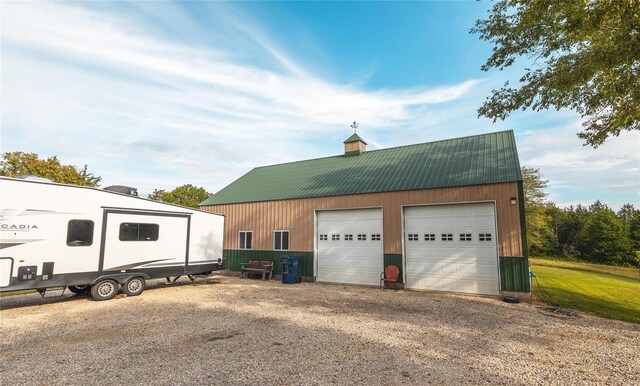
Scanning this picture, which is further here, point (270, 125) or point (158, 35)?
point (270, 125)

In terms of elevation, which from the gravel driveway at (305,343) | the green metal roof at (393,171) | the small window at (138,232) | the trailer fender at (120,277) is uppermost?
the green metal roof at (393,171)

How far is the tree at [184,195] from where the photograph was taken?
42.6 meters

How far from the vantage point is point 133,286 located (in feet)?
36.0

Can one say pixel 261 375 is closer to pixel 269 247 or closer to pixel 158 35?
pixel 158 35

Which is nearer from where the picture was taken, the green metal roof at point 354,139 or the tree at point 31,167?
the green metal roof at point 354,139

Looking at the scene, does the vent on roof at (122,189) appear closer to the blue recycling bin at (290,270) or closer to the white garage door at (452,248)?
the blue recycling bin at (290,270)

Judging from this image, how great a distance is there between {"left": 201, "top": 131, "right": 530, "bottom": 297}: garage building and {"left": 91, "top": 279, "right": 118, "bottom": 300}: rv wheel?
732 centimetres

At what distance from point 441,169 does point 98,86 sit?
14193 millimetres

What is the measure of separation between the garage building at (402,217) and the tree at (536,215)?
27971mm

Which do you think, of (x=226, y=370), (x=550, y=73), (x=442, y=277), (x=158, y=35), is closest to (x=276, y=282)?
(x=442, y=277)

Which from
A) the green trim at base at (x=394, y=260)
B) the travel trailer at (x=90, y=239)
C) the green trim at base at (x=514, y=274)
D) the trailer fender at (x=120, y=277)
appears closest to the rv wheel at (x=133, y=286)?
the travel trailer at (x=90, y=239)

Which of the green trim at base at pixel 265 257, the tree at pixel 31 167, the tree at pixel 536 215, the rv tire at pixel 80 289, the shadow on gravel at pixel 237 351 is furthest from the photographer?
the tree at pixel 536 215

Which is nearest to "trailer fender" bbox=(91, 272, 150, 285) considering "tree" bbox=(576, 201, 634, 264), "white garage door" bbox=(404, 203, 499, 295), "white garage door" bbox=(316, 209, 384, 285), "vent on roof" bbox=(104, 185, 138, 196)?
"vent on roof" bbox=(104, 185, 138, 196)

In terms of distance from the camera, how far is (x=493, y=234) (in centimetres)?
1140
